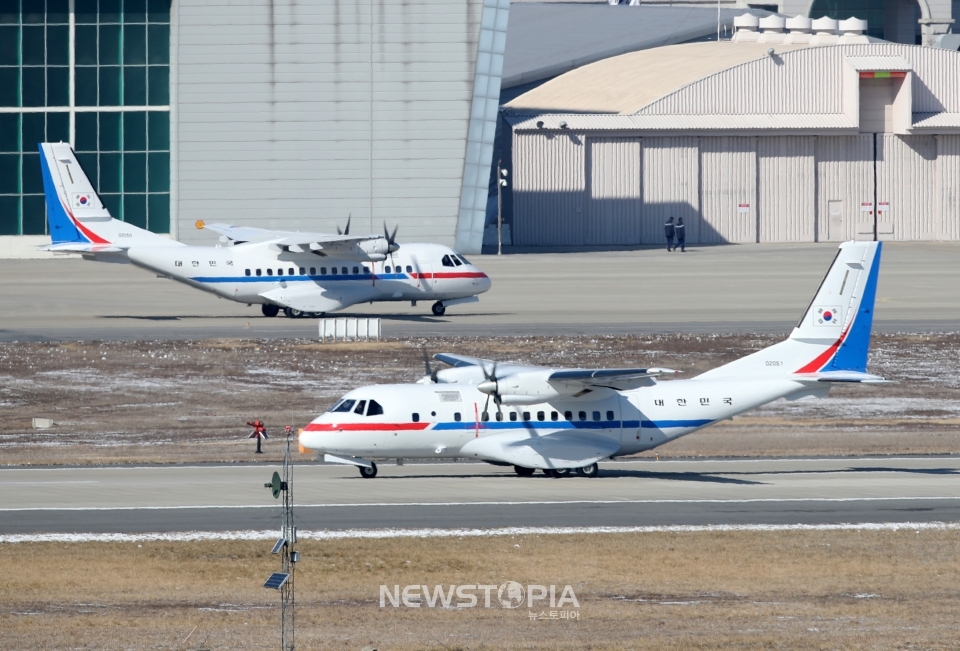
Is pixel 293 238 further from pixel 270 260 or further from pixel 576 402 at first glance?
pixel 576 402

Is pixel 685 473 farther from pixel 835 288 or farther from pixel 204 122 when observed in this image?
pixel 204 122

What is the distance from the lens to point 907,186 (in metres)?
91.1

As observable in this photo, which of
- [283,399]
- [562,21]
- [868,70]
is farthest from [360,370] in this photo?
[562,21]

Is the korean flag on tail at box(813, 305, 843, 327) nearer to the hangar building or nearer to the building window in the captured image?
the hangar building

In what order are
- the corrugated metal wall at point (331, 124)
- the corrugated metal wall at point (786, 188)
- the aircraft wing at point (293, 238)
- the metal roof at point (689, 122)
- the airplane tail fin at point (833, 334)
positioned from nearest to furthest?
the airplane tail fin at point (833, 334) < the aircraft wing at point (293, 238) < the corrugated metal wall at point (331, 124) < the metal roof at point (689, 122) < the corrugated metal wall at point (786, 188)

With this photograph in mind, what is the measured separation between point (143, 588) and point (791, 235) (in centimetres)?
7433

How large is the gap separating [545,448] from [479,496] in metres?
2.87

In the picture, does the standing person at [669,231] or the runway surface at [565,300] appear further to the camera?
the standing person at [669,231]

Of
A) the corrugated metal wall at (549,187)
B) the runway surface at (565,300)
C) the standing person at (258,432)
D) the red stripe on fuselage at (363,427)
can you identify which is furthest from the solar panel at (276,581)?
the corrugated metal wall at (549,187)

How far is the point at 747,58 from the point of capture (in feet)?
308

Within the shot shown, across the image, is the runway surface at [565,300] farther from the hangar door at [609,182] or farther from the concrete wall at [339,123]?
the concrete wall at [339,123]

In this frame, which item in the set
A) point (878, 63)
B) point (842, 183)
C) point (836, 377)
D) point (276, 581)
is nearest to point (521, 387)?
point (836, 377)

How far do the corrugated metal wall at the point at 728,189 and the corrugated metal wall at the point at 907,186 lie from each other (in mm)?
8709

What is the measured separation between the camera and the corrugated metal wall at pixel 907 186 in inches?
3575
